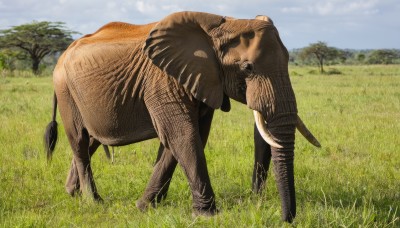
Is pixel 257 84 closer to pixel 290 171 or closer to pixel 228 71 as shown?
pixel 228 71

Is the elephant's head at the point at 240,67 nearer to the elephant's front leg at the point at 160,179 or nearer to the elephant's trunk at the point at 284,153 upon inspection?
the elephant's trunk at the point at 284,153

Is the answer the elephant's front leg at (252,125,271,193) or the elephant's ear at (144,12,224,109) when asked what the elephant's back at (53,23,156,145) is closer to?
the elephant's ear at (144,12,224,109)

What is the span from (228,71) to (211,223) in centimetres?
107

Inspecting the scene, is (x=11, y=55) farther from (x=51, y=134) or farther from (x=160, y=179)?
(x=160, y=179)

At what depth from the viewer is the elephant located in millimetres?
3855

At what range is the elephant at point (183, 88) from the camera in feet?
12.6

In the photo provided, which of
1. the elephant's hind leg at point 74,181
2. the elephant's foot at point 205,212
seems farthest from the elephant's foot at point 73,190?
the elephant's foot at point 205,212

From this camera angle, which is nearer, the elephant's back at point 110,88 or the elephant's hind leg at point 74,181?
the elephant's back at point 110,88

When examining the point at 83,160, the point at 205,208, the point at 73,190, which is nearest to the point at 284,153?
the point at 205,208

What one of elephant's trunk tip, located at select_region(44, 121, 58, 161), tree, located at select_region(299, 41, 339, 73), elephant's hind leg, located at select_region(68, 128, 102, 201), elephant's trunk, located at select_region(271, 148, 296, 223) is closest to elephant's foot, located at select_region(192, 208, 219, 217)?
elephant's trunk, located at select_region(271, 148, 296, 223)

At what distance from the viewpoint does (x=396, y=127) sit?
31.0 ft

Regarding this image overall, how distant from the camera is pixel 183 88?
14.0ft

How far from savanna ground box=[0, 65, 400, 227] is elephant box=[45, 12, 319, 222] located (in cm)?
27

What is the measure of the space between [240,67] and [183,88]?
0.49 meters
